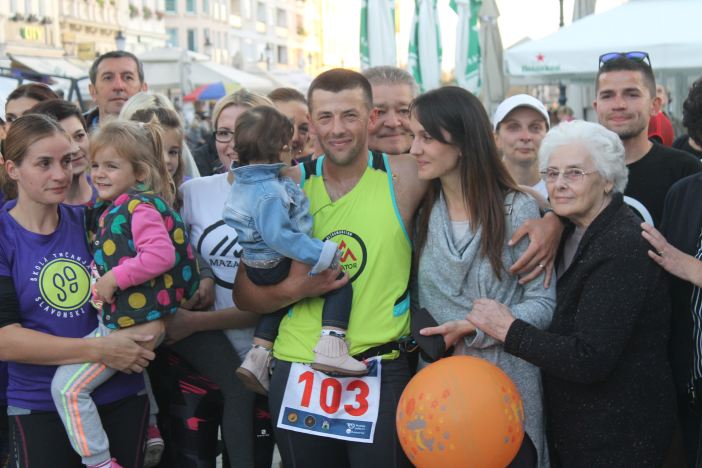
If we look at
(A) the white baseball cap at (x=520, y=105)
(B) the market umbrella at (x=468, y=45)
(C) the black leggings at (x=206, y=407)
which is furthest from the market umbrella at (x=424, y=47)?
(C) the black leggings at (x=206, y=407)

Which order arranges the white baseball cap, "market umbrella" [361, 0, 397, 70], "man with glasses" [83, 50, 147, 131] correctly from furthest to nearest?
"market umbrella" [361, 0, 397, 70] < "man with glasses" [83, 50, 147, 131] < the white baseball cap

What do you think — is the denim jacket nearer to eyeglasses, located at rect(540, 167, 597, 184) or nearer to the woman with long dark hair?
the woman with long dark hair

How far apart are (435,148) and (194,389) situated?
172 cm

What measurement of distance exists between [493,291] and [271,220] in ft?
3.13

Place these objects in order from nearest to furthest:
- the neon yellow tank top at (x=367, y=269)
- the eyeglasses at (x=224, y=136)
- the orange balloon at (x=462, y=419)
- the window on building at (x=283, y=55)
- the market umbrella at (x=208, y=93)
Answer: the orange balloon at (x=462, y=419) → the neon yellow tank top at (x=367, y=269) → the eyeglasses at (x=224, y=136) → the market umbrella at (x=208, y=93) → the window on building at (x=283, y=55)

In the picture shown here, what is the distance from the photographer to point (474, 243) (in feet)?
10.3

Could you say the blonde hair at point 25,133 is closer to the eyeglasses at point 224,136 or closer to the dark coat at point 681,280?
the eyeglasses at point 224,136

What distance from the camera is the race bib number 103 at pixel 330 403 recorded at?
3.19 metres

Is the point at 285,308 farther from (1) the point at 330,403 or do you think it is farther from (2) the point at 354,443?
(2) the point at 354,443

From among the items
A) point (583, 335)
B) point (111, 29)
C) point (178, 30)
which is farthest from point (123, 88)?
point (178, 30)

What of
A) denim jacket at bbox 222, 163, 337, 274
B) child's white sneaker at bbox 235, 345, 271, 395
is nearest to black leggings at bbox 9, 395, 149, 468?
child's white sneaker at bbox 235, 345, 271, 395

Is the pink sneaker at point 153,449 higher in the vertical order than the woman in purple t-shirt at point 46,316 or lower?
lower

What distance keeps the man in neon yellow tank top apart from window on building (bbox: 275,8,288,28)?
82537 millimetres

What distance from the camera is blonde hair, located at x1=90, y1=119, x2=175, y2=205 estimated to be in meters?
3.58
